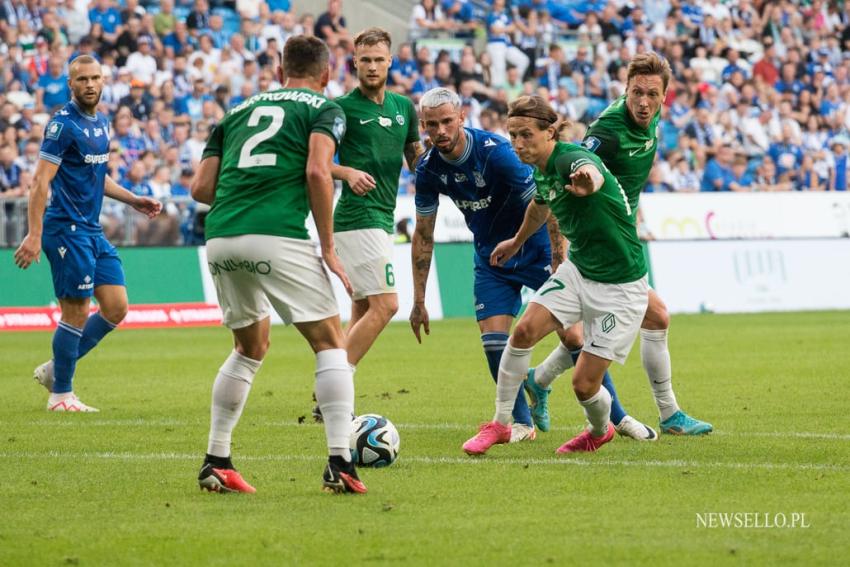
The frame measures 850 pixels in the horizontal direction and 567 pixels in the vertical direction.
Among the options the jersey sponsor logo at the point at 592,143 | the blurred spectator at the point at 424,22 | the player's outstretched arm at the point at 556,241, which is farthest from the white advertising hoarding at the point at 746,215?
the jersey sponsor logo at the point at 592,143

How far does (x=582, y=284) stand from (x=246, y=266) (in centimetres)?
227

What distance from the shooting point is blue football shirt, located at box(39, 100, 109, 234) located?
1088cm

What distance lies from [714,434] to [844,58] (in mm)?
25587

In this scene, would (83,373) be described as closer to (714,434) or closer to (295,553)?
(714,434)

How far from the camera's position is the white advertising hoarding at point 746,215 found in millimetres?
24203

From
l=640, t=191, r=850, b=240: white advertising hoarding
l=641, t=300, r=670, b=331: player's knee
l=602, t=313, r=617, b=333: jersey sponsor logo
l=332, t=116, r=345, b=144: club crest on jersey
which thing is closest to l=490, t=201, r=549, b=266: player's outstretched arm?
l=602, t=313, r=617, b=333: jersey sponsor logo

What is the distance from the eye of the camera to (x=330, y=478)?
22.6 feet

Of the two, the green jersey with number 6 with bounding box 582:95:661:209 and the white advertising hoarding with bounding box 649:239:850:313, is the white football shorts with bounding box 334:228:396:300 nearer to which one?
the green jersey with number 6 with bounding box 582:95:661:209

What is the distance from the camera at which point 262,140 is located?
22.5 ft

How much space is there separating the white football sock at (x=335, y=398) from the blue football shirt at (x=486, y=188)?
268cm

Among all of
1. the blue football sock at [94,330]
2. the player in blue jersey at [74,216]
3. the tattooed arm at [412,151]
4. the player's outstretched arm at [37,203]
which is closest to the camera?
the tattooed arm at [412,151]

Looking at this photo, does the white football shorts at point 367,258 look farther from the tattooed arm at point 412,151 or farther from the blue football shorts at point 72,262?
the blue football shorts at point 72,262

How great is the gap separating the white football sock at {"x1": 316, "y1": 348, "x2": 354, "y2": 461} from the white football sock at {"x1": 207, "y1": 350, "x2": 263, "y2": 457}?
1.21 ft

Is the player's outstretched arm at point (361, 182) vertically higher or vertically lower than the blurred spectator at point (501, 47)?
higher
